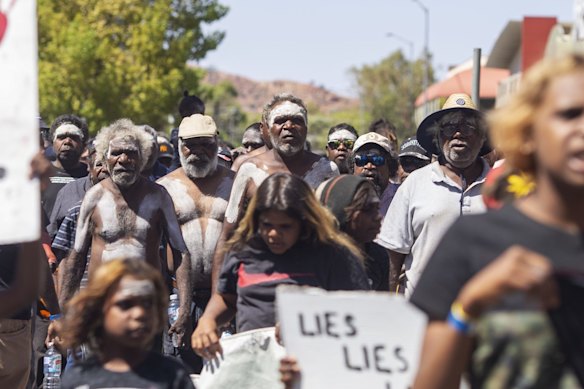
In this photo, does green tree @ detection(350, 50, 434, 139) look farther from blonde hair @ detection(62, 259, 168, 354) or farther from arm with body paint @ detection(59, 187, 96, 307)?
blonde hair @ detection(62, 259, 168, 354)

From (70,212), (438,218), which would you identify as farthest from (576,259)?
(70,212)

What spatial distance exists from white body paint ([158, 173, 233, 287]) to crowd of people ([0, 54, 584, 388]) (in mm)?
13

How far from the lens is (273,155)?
8742 millimetres

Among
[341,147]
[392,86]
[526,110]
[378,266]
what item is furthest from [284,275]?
[392,86]

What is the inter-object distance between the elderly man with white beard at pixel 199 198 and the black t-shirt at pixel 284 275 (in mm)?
2963

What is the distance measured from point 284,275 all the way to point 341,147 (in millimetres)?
5701

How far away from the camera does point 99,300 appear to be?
530 cm

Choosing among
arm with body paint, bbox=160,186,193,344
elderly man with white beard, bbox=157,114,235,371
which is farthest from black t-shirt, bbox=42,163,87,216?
arm with body paint, bbox=160,186,193,344

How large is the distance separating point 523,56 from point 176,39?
23.6 meters

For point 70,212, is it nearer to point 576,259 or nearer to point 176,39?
point 576,259

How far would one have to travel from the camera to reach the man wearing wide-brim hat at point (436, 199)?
7.85 m

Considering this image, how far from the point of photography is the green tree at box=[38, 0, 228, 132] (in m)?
36.4

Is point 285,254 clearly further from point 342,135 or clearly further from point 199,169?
point 342,135

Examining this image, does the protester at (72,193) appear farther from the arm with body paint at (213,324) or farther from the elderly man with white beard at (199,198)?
the arm with body paint at (213,324)
